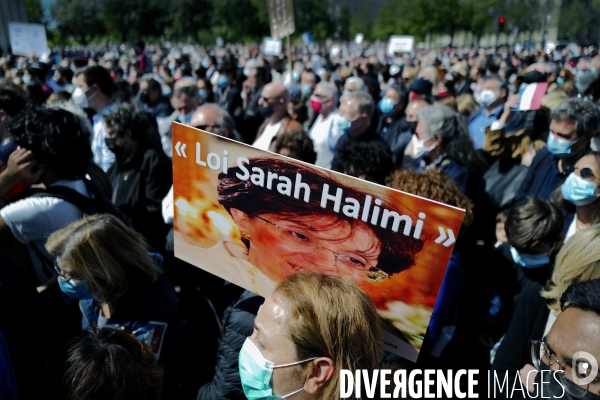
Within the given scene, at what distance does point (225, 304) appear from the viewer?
3.57 m

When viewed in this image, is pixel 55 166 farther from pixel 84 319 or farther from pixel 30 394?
pixel 30 394

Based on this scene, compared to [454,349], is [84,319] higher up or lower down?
higher up

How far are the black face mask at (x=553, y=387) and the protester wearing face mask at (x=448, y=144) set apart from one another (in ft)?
7.81

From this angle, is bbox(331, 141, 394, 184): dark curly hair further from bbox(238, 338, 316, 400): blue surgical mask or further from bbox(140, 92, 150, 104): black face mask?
bbox(140, 92, 150, 104): black face mask

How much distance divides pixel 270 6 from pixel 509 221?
6437 mm

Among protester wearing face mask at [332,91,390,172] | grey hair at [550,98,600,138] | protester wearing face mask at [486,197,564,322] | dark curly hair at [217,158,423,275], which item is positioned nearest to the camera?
dark curly hair at [217,158,423,275]

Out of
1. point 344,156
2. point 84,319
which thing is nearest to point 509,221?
point 344,156

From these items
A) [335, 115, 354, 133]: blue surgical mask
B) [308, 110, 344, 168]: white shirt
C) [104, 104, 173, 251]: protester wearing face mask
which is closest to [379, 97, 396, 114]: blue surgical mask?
[308, 110, 344, 168]: white shirt

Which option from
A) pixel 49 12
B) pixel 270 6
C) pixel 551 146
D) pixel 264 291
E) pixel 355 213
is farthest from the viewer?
pixel 49 12

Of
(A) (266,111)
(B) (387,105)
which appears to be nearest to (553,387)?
(A) (266,111)

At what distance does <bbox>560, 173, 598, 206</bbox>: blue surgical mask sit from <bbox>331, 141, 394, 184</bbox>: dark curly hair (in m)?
1.11

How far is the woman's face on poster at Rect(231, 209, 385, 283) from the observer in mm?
1664

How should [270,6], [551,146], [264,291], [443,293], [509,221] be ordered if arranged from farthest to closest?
[270,6] < [551,146] < [509,221] < [443,293] < [264,291]

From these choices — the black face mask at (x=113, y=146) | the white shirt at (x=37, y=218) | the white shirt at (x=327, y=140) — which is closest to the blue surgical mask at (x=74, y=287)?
the white shirt at (x=37, y=218)
